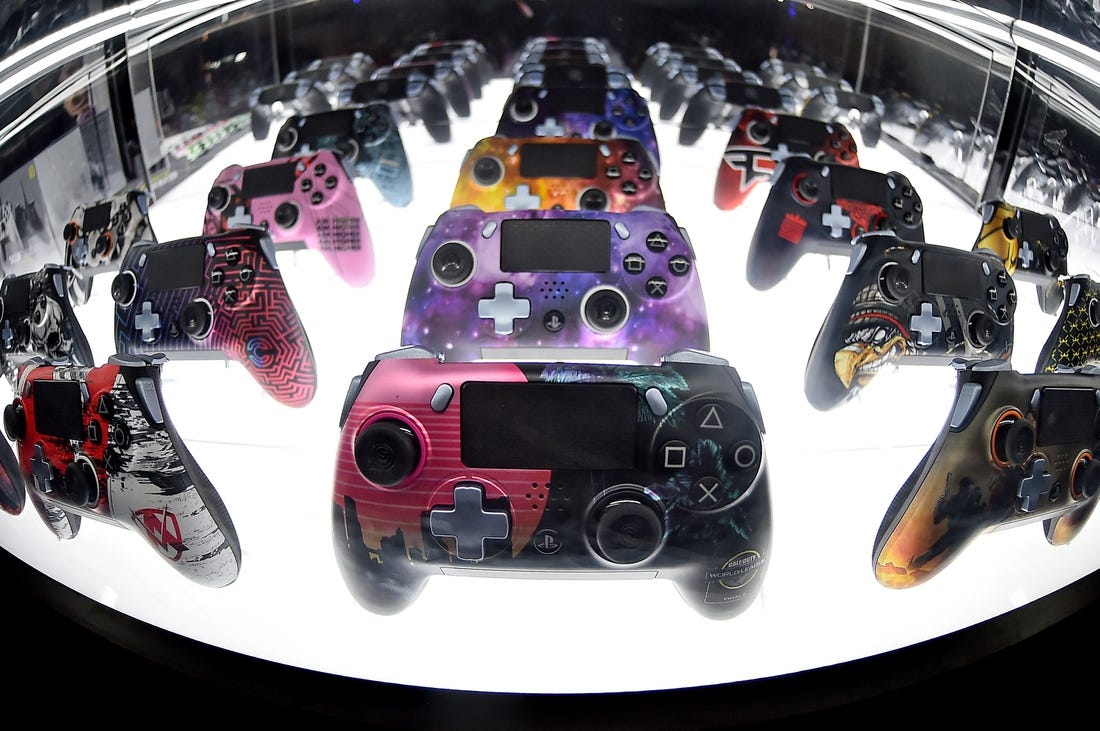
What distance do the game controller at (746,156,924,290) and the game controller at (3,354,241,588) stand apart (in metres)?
1.46

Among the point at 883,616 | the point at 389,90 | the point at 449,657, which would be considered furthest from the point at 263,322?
the point at 389,90

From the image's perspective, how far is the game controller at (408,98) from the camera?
3455mm

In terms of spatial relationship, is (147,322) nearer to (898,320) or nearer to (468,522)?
(468,522)

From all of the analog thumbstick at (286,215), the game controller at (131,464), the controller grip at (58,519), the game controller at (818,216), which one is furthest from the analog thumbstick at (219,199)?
the game controller at (818,216)

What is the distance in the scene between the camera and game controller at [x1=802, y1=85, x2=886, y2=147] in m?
3.54

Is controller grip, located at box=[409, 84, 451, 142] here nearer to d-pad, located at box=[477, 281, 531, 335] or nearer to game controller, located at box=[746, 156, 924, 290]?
game controller, located at box=[746, 156, 924, 290]

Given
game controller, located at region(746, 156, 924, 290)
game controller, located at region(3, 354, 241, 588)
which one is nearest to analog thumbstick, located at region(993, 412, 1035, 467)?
game controller, located at region(746, 156, 924, 290)

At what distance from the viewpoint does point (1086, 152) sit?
2090 millimetres

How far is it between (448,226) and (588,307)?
392 mm

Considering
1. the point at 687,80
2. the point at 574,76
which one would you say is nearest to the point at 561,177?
the point at 574,76

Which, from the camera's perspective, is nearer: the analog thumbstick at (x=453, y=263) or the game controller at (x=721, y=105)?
the analog thumbstick at (x=453, y=263)

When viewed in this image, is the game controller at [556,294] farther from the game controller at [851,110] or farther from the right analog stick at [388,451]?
the game controller at [851,110]

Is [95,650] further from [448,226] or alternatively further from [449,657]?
[448,226]

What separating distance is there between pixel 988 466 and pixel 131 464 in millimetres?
1496
